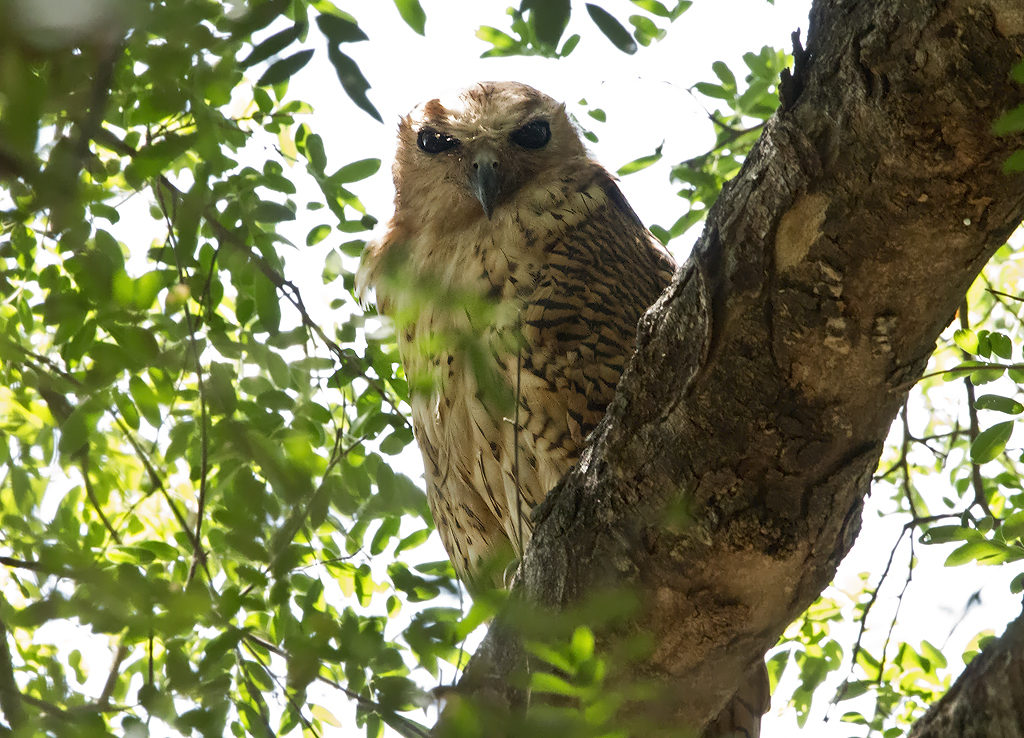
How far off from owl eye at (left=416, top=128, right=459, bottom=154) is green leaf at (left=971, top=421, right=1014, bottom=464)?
8.11 ft

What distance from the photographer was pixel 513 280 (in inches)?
138

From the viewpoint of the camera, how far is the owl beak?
12.7 feet

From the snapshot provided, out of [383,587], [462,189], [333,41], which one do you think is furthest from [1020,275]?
[333,41]

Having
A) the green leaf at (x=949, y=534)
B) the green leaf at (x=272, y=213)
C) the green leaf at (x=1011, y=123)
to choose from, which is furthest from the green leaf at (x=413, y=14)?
the green leaf at (x=949, y=534)

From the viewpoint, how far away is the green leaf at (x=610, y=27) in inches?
63.1

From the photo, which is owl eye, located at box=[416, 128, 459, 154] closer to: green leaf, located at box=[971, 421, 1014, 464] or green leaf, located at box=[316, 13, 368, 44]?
green leaf, located at box=[971, 421, 1014, 464]

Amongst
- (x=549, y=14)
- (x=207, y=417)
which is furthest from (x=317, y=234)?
(x=549, y=14)

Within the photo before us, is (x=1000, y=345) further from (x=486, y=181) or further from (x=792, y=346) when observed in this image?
(x=486, y=181)

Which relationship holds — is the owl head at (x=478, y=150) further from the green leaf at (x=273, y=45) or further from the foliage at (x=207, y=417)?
the green leaf at (x=273, y=45)

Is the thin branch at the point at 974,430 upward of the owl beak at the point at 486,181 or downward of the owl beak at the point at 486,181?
downward

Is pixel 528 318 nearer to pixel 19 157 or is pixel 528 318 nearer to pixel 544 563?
pixel 544 563

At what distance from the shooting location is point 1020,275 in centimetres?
481

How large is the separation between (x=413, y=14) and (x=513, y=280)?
1.75m

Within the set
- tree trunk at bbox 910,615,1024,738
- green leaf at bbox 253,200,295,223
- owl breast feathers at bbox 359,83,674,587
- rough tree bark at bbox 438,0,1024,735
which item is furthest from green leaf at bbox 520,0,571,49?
green leaf at bbox 253,200,295,223
